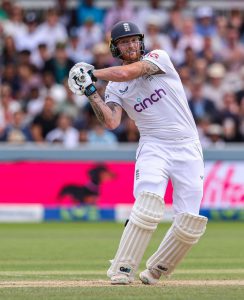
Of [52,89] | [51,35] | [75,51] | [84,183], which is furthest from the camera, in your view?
[51,35]

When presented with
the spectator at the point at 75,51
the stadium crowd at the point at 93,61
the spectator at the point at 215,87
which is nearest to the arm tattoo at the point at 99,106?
the stadium crowd at the point at 93,61

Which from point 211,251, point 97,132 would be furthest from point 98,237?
point 97,132

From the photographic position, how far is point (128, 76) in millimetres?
6676

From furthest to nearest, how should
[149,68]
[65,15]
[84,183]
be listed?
[65,15] → [84,183] → [149,68]

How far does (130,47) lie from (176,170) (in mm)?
923

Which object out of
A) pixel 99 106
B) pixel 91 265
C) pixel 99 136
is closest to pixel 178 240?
pixel 99 106

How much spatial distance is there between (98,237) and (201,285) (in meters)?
4.90

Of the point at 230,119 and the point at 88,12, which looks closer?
the point at 230,119

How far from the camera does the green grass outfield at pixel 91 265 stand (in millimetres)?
6223

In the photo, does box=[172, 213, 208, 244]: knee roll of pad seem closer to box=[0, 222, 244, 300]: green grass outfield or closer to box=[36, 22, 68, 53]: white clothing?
box=[0, 222, 244, 300]: green grass outfield

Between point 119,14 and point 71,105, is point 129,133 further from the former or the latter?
point 119,14

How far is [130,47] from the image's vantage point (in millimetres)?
6926

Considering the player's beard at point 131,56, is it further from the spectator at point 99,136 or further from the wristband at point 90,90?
the spectator at point 99,136

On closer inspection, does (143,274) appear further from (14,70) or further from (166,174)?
(14,70)
